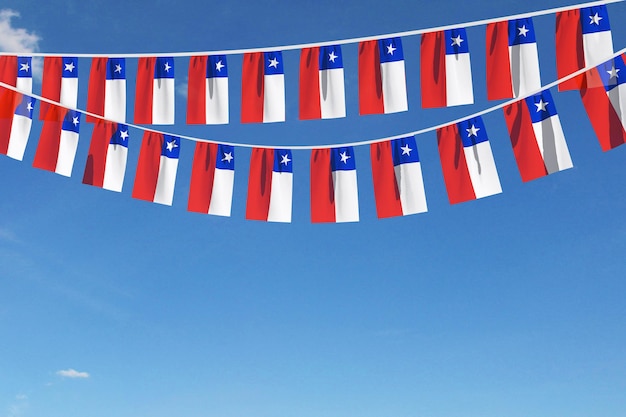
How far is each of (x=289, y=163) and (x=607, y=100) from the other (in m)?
5.09

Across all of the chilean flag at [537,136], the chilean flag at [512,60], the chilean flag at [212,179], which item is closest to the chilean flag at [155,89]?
the chilean flag at [212,179]

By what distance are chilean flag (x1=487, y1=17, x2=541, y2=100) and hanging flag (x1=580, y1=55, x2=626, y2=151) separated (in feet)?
2.47

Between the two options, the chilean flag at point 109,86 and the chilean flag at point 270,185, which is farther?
the chilean flag at point 270,185

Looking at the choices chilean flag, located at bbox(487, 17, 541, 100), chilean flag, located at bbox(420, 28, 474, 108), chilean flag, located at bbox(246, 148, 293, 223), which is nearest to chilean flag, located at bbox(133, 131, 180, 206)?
chilean flag, located at bbox(246, 148, 293, 223)

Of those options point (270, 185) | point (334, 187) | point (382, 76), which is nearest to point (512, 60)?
point (382, 76)

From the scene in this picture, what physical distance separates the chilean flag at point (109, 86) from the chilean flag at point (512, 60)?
5.77 metres

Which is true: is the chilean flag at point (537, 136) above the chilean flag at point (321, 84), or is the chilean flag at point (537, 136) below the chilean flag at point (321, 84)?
below

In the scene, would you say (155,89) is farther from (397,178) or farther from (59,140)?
(397,178)

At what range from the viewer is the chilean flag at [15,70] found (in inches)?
458

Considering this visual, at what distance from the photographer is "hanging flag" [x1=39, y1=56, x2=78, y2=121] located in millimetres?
11531

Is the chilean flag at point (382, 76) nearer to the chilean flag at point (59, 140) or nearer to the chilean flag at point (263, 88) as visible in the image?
the chilean flag at point (263, 88)

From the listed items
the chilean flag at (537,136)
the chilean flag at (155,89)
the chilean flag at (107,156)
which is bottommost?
the chilean flag at (537,136)

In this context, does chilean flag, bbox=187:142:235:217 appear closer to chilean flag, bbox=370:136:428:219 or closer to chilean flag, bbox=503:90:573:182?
chilean flag, bbox=370:136:428:219

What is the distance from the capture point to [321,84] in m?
11.2
